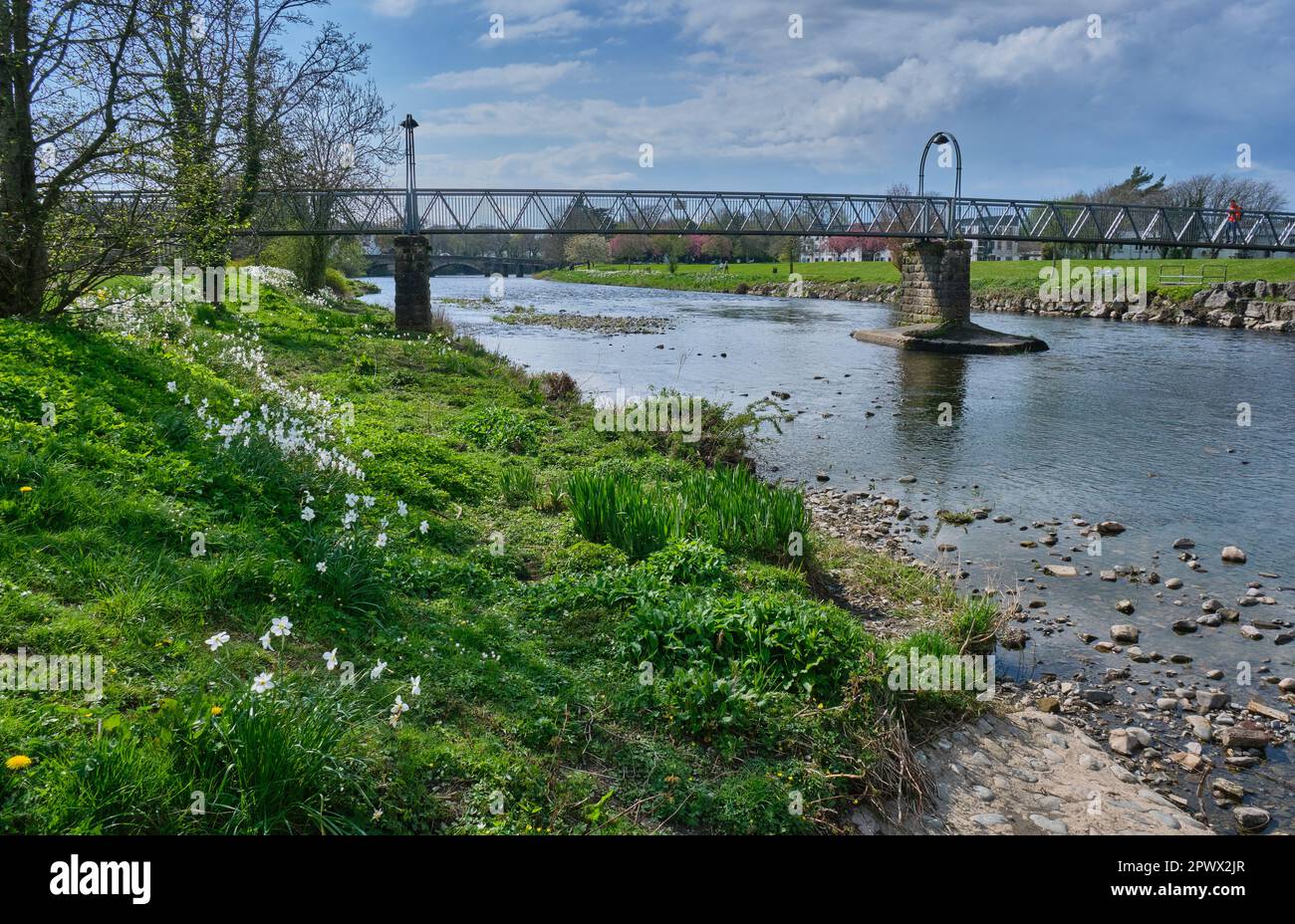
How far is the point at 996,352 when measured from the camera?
37.3 metres

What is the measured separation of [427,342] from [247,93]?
312 inches

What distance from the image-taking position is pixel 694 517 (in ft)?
31.0

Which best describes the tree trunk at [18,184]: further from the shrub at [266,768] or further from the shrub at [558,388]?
the shrub at [266,768]

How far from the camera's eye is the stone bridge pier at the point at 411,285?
Answer: 32062 mm

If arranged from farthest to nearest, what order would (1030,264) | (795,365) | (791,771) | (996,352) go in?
(1030,264), (996,352), (795,365), (791,771)

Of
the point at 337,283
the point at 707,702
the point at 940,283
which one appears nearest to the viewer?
the point at 707,702

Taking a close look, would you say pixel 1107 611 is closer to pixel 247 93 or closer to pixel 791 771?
pixel 791 771

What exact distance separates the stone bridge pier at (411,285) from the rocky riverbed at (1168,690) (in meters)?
24.2

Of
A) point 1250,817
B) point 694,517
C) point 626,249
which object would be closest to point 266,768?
point 694,517

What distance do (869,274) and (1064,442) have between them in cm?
7065

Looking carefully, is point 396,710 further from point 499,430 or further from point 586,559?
point 499,430

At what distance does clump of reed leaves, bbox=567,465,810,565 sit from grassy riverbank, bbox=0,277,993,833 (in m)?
0.03

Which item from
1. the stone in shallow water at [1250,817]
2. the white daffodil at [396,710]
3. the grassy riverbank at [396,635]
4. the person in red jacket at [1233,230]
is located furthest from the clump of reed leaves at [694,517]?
the person in red jacket at [1233,230]
